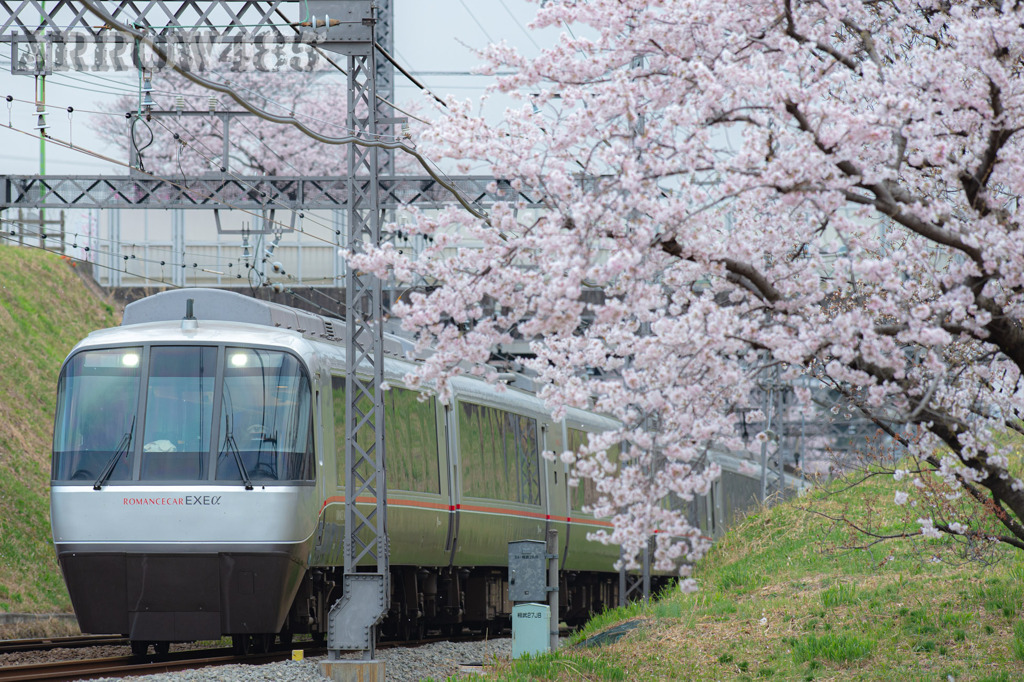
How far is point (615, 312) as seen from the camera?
685cm

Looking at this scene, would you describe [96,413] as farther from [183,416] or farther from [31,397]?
[31,397]

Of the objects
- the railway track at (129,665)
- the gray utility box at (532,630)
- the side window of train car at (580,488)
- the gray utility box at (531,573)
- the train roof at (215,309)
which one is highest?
the train roof at (215,309)

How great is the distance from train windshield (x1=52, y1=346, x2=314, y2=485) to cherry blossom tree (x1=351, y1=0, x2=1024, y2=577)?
406 cm

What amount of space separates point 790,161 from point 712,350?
1181 mm

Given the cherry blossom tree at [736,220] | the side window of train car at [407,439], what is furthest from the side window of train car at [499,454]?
the cherry blossom tree at [736,220]

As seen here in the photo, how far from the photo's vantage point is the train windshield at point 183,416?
38.1 feet

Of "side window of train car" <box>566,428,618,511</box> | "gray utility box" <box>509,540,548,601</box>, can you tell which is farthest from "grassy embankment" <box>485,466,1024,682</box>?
"side window of train car" <box>566,428,618,511</box>

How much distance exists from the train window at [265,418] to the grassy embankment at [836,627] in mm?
2748

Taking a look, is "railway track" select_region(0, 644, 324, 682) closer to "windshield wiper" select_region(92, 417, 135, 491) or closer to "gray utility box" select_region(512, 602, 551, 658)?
"windshield wiper" select_region(92, 417, 135, 491)

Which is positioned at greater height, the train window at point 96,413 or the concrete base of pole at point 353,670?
the train window at point 96,413

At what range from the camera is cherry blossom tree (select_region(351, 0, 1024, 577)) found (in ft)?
22.0

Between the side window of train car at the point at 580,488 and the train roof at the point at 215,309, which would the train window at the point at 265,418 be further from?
the side window of train car at the point at 580,488

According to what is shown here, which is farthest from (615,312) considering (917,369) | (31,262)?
(31,262)

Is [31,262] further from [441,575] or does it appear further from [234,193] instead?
[441,575]
